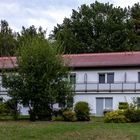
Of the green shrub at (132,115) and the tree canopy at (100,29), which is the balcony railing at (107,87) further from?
the tree canopy at (100,29)


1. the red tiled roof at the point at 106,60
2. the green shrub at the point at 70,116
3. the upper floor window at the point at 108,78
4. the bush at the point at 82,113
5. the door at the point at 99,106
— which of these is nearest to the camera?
the green shrub at the point at 70,116

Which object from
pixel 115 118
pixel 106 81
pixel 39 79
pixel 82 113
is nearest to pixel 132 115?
pixel 115 118

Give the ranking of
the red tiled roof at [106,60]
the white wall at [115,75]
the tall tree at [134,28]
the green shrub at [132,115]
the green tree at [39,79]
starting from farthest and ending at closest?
the tall tree at [134,28]
the red tiled roof at [106,60]
the white wall at [115,75]
the green tree at [39,79]
the green shrub at [132,115]

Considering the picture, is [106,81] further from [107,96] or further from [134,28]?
[134,28]

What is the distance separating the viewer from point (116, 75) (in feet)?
170

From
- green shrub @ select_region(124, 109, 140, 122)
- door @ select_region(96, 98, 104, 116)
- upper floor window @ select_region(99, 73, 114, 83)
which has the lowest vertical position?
green shrub @ select_region(124, 109, 140, 122)

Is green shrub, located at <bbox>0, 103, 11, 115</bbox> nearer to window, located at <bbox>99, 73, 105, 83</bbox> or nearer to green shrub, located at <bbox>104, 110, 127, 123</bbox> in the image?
green shrub, located at <bbox>104, 110, 127, 123</bbox>

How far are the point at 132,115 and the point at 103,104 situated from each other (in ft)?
52.5

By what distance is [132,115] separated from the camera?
35.7 meters

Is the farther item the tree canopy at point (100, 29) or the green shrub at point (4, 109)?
the tree canopy at point (100, 29)

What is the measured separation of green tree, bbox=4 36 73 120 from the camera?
3719 centimetres

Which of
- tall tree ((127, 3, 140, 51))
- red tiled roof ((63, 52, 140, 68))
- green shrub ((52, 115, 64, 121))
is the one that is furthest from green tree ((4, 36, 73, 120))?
tall tree ((127, 3, 140, 51))

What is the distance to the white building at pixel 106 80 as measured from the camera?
50.7 metres

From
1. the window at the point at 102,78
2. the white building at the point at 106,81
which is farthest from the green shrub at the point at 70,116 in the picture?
the window at the point at 102,78
